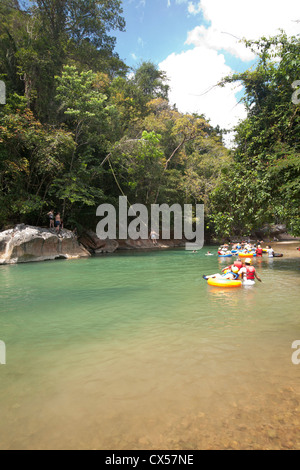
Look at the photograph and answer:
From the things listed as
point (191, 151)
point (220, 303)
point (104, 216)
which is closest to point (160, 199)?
point (104, 216)

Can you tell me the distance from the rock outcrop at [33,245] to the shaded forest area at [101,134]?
140 cm

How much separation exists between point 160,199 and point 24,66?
14179 millimetres

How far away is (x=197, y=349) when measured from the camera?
425cm

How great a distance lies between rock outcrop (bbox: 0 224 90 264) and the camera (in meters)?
15.2

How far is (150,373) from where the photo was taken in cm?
357

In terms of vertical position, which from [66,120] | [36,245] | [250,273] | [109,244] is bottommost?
[250,273]

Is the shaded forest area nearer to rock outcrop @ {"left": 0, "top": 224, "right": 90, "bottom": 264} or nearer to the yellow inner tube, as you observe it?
rock outcrop @ {"left": 0, "top": 224, "right": 90, "bottom": 264}

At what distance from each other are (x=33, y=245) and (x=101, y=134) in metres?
9.03

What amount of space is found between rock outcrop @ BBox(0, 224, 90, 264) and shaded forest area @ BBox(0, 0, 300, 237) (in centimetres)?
140

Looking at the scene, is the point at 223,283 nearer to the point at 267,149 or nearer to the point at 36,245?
the point at 267,149

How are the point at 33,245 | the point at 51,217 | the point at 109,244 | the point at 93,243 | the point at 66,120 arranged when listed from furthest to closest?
the point at 109,244 → the point at 93,243 → the point at 66,120 → the point at 51,217 → the point at 33,245

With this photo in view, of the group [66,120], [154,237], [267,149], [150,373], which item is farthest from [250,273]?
[154,237]

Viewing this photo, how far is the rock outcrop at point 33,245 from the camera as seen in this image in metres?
15.2
